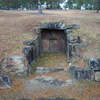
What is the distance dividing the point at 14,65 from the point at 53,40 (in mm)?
6188

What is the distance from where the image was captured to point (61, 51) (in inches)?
470

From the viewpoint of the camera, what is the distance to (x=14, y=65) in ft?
22.0

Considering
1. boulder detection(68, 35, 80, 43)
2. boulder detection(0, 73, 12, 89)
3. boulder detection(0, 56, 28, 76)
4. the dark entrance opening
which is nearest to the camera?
boulder detection(0, 73, 12, 89)

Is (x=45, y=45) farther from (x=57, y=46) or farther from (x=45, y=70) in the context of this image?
(x=45, y=70)

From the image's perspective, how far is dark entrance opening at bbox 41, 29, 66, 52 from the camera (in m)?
11.9

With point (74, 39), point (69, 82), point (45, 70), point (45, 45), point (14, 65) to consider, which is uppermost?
point (74, 39)

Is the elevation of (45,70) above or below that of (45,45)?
below

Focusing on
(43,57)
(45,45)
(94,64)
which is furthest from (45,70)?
(45,45)

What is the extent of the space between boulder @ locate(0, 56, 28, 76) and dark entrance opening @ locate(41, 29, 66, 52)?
211 inches

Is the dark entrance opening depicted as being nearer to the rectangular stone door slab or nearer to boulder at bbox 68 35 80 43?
A: the rectangular stone door slab

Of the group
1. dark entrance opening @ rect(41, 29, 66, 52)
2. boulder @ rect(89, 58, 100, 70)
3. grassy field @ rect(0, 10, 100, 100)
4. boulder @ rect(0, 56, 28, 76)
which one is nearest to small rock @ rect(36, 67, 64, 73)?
grassy field @ rect(0, 10, 100, 100)

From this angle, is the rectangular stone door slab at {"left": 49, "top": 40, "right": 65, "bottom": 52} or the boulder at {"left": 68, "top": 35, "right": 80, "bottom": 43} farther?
the rectangular stone door slab at {"left": 49, "top": 40, "right": 65, "bottom": 52}

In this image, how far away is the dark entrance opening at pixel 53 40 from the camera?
11.9 metres

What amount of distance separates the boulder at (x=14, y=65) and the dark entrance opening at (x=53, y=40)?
5354 mm
